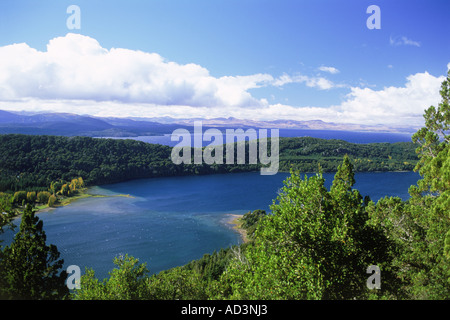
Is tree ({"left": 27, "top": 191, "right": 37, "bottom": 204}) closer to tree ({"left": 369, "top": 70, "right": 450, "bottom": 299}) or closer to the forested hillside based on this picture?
the forested hillside

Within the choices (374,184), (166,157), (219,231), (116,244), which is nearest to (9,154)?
(166,157)

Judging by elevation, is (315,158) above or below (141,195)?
above

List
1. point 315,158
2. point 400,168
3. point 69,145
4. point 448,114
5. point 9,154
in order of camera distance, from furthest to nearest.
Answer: point 315,158 → point 400,168 → point 69,145 → point 9,154 → point 448,114

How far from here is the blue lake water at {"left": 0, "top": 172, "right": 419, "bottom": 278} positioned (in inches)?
1751

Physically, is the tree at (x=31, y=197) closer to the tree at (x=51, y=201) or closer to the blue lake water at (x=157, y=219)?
the tree at (x=51, y=201)

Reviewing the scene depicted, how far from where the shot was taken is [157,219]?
62719mm

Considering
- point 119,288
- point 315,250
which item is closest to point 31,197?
point 119,288

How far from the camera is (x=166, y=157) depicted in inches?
5187

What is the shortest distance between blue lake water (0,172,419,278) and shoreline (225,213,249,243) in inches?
39.5

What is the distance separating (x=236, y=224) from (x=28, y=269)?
46.1 m

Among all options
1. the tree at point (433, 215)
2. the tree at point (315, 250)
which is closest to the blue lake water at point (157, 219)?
the tree at point (315, 250)
